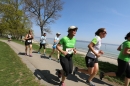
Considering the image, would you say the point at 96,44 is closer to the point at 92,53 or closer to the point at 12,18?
the point at 92,53

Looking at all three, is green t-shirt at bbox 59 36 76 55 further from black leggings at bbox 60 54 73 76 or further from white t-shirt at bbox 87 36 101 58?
white t-shirt at bbox 87 36 101 58

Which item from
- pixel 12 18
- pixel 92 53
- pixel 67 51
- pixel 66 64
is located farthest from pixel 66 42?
pixel 12 18

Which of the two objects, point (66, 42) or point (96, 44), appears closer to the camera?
point (66, 42)

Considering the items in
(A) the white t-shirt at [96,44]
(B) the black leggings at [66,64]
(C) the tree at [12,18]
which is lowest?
(B) the black leggings at [66,64]

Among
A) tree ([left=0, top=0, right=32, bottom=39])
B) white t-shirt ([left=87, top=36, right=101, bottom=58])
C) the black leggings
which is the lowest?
the black leggings

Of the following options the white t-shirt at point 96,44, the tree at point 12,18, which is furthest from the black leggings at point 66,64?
the tree at point 12,18

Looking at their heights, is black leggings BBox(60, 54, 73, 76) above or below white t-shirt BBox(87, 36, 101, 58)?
below

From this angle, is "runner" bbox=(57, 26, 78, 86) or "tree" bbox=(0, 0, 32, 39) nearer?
"runner" bbox=(57, 26, 78, 86)

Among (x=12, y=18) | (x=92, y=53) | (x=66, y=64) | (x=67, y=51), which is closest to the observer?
(x=66, y=64)

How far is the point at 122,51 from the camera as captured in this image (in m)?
3.92

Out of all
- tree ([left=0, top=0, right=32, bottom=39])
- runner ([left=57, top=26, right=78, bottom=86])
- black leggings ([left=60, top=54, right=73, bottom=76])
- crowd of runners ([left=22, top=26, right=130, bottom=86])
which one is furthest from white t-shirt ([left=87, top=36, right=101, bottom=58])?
tree ([left=0, top=0, right=32, bottom=39])

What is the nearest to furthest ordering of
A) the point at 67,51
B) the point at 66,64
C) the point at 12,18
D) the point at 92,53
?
the point at 66,64
the point at 67,51
the point at 92,53
the point at 12,18

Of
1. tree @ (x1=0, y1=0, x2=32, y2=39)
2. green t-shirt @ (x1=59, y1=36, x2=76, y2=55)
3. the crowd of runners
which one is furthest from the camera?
tree @ (x1=0, y1=0, x2=32, y2=39)

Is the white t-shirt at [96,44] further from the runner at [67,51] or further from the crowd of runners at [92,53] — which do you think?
the runner at [67,51]
